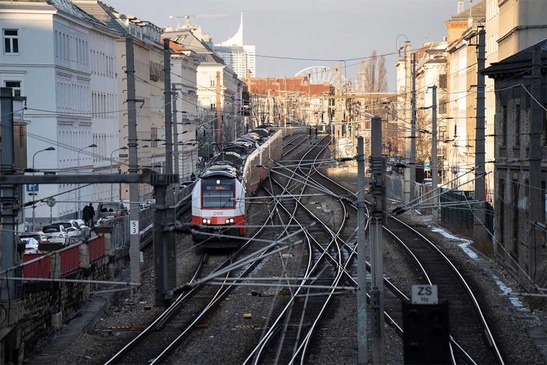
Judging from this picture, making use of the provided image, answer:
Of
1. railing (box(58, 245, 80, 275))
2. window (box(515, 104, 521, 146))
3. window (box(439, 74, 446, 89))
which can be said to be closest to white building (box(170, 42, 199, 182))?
window (box(439, 74, 446, 89))

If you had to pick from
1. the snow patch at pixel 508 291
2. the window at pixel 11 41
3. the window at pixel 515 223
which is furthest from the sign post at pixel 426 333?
the window at pixel 11 41

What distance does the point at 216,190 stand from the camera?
38.3 metres

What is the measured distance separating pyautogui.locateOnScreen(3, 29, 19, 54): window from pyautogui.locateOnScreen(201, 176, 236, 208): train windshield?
69.1 ft

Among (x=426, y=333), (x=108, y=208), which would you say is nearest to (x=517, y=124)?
(x=108, y=208)

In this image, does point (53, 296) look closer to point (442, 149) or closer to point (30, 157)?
point (30, 157)

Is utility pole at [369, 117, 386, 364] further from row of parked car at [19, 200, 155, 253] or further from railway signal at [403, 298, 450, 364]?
row of parked car at [19, 200, 155, 253]

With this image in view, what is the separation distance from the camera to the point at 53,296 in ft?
82.7

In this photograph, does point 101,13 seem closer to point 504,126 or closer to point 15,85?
point 15,85

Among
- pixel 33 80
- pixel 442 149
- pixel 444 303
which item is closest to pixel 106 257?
pixel 444 303

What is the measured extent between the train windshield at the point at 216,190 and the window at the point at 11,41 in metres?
21.1

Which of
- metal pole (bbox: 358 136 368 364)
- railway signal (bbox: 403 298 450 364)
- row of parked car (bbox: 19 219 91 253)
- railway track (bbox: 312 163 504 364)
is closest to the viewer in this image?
railway signal (bbox: 403 298 450 364)

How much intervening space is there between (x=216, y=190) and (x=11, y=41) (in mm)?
21822

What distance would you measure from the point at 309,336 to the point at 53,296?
6.14m

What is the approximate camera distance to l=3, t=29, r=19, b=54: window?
55.6 m
